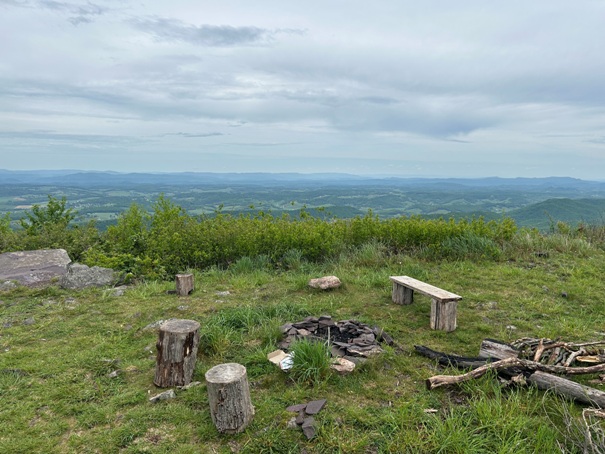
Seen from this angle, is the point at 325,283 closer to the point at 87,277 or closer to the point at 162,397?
the point at 162,397

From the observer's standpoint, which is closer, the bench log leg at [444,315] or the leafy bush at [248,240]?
the bench log leg at [444,315]

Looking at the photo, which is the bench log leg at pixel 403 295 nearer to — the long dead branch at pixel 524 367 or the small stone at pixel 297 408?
the long dead branch at pixel 524 367

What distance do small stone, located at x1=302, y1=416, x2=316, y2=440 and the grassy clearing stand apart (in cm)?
5

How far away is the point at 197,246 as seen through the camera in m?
8.33

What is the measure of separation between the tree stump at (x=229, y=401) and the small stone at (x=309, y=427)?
45 cm

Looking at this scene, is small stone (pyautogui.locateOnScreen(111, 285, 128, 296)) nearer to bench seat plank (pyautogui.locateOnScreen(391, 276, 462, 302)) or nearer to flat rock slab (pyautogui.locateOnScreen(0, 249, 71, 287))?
flat rock slab (pyautogui.locateOnScreen(0, 249, 71, 287))

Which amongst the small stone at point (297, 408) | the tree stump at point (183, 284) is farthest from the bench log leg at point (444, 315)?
the tree stump at point (183, 284)

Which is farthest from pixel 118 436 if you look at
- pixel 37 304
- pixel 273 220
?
pixel 273 220

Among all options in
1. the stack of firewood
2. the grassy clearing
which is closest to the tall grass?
the grassy clearing

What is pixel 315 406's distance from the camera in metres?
3.04

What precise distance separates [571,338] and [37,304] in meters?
7.58

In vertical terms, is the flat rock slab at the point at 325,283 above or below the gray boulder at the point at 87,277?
above

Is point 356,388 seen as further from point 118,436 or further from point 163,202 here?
point 163,202

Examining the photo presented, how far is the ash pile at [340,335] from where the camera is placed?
4.02 metres
